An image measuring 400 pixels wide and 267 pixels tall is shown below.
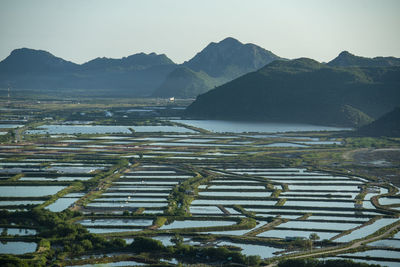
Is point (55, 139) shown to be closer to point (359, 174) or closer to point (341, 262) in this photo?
point (359, 174)

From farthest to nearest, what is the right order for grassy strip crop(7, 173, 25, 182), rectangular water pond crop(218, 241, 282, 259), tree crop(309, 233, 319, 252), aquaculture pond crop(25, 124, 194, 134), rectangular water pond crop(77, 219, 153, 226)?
aquaculture pond crop(25, 124, 194, 134) < grassy strip crop(7, 173, 25, 182) < rectangular water pond crop(77, 219, 153, 226) < tree crop(309, 233, 319, 252) < rectangular water pond crop(218, 241, 282, 259)

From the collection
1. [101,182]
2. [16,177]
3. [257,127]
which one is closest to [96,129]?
[257,127]

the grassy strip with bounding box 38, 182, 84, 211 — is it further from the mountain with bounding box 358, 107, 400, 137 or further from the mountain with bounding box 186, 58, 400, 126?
the mountain with bounding box 186, 58, 400, 126

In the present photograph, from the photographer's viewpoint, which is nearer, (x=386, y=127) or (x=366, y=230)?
(x=366, y=230)

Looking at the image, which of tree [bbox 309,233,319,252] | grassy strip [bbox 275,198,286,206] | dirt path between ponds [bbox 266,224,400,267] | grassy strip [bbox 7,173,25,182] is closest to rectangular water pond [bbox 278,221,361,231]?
dirt path between ponds [bbox 266,224,400,267]

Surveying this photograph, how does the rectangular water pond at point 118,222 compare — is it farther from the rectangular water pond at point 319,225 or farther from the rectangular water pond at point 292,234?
the rectangular water pond at point 319,225

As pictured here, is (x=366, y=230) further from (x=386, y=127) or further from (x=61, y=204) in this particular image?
(x=386, y=127)
